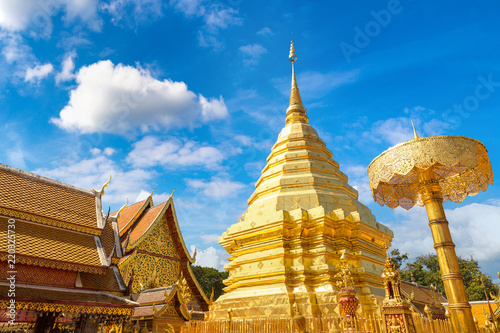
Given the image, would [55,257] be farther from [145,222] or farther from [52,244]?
[145,222]

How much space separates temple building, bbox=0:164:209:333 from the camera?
665cm

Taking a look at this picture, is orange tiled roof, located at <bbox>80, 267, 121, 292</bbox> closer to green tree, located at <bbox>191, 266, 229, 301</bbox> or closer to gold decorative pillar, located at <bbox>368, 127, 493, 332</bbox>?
gold decorative pillar, located at <bbox>368, 127, 493, 332</bbox>

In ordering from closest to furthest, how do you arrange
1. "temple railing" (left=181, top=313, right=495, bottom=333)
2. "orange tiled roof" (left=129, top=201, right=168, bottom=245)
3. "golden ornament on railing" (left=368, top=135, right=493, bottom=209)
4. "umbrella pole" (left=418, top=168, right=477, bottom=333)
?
"umbrella pole" (left=418, top=168, right=477, bottom=333), "temple railing" (left=181, top=313, right=495, bottom=333), "golden ornament on railing" (left=368, top=135, right=493, bottom=209), "orange tiled roof" (left=129, top=201, right=168, bottom=245)

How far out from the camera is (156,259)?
527 inches

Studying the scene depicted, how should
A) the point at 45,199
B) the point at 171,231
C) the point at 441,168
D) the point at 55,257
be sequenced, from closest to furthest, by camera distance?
1. the point at 441,168
2. the point at 55,257
3. the point at 45,199
4. the point at 171,231

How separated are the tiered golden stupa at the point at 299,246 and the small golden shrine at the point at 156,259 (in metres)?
1.98

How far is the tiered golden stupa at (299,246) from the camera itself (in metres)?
8.27

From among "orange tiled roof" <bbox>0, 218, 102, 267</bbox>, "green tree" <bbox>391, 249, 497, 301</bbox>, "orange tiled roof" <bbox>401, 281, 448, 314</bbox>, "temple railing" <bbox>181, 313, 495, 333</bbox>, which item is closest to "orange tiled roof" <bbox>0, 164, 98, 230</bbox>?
"orange tiled roof" <bbox>0, 218, 102, 267</bbox>

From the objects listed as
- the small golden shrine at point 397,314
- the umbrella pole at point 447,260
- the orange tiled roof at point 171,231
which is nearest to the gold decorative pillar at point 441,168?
the umbrella pole at point 447,260

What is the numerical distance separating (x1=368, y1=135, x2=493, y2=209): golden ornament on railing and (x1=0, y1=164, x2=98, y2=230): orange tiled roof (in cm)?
699

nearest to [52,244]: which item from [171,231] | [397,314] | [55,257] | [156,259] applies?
[55,257]

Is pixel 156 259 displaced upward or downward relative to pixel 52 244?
upward

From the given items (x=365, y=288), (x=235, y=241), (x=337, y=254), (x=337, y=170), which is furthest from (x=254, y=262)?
(x=337, y=170)

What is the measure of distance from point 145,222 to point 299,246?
7.52 metres
